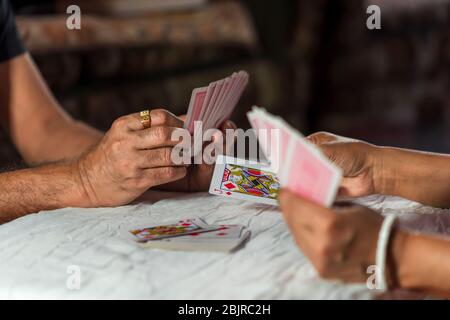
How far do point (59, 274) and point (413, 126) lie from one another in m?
4.12

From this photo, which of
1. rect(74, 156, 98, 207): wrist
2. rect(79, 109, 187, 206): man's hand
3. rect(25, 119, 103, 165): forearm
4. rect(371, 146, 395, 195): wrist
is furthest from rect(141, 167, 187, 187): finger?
rect(25, 119, 103, 165): forearm

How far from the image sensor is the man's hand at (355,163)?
1.26 metres

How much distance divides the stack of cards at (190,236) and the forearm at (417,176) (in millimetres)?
328

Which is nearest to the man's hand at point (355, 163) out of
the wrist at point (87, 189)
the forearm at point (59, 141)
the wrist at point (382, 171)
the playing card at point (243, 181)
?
the wrist at point (382, 171)

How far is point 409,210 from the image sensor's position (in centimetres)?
125

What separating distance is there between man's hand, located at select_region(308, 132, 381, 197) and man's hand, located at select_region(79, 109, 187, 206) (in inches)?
11.1

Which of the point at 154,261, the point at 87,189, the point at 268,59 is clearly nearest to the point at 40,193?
the point at 87,189

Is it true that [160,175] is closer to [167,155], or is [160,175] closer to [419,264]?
[167,155]

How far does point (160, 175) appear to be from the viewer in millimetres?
1298

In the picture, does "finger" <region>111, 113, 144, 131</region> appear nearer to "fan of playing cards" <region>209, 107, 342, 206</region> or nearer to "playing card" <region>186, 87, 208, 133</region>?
"playing card" <region>186, 87, 208, 133</region>

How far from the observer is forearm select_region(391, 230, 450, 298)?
0.91 meters

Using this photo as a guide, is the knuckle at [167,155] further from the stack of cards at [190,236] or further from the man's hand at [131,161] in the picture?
the stack of cards at [190,236]
